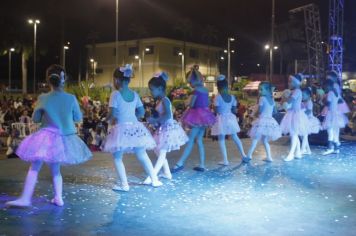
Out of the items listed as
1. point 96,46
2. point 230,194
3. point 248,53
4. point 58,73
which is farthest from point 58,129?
point 248,53

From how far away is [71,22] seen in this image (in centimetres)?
5316

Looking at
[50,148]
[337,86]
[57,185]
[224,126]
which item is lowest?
[57,185]

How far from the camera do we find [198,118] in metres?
7.80

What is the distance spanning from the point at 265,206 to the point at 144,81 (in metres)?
49.3

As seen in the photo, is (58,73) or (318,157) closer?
(58,73)

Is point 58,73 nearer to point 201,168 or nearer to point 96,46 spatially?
point 201,168

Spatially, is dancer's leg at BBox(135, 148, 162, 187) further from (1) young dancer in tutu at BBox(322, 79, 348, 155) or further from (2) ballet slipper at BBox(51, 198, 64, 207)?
(1) young dancer in tutu at BBox(322, 79, 348, 155)

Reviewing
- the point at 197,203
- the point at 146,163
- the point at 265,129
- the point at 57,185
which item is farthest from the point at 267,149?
the point at 57,185

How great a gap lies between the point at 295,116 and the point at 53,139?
5.28 m

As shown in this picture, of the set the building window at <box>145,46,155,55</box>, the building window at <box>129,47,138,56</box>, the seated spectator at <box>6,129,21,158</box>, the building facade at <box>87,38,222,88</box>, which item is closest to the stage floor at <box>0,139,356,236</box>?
the seated spectator at <box>6,129,21,158</box>

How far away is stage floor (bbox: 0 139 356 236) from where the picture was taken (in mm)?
4625

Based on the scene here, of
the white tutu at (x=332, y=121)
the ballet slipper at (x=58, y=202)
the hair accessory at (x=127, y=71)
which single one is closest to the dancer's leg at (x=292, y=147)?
the white tutu at (x=332, y=121)

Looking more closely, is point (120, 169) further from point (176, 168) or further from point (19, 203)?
point (176, 168)

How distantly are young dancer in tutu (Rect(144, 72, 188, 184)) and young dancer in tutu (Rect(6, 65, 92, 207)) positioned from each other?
58.6 inches
